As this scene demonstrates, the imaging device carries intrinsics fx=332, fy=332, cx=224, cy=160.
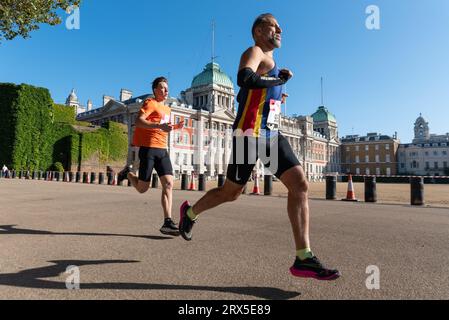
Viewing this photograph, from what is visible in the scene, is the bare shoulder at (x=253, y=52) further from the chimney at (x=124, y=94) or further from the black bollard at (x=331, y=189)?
the chimney at (x=124, y=94)

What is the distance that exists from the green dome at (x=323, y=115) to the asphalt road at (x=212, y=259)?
353 ft

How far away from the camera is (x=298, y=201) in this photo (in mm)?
2740

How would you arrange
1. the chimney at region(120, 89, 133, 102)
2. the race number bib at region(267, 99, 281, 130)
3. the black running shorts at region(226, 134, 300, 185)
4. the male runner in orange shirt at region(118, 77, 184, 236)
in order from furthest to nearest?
the chimney at region(120, 89, 133, 102), the male runner in orange shirt at region(118, 77, 184, 236), the race number bib at region(267, 99, 281, 130), the black running shorts at region(226, 134, 300, 185)

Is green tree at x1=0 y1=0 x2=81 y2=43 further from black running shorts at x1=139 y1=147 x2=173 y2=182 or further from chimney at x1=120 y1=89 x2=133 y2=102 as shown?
chimney at x1=120 y1=89 x2=133 y2=102

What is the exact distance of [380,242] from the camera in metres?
4.08

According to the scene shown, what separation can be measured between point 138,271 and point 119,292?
0.50m

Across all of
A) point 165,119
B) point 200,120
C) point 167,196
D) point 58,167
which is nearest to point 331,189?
point 165,119

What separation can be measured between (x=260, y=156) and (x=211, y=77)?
2913 inches

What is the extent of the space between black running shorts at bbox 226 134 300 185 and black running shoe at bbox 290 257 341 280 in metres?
0.74

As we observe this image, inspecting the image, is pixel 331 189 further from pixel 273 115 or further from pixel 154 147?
pixel 273 115

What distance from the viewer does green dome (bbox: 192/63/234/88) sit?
245ft

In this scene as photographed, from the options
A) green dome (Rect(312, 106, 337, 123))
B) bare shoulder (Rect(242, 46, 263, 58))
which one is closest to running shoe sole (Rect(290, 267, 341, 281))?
bare shoulder (Rect(242, 46, 263, 58))
